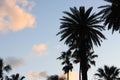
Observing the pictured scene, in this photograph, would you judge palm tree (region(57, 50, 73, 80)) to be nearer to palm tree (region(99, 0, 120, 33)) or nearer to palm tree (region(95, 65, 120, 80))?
palm tree (region(95, 65, 120, 80))

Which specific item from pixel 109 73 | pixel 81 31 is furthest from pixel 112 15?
pixel 109 73

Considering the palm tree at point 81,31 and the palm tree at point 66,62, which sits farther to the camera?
the palm tree at point 66,62

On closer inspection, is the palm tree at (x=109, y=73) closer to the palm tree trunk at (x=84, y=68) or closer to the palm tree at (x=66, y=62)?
the palm tree at (x=66, y=62)

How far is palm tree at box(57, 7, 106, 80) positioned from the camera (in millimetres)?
62500

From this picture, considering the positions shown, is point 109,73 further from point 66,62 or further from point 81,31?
point 81,31

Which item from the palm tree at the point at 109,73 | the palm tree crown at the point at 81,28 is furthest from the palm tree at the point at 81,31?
the palm tree at the point at 109,73

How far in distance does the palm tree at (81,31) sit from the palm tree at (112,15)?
18.7ft

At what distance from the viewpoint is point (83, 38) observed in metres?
62.5

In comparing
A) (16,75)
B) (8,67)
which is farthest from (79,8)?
(16,75)

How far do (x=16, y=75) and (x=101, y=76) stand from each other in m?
39.4

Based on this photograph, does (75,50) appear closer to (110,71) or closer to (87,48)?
(87,48)

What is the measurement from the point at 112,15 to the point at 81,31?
8729 millimetres

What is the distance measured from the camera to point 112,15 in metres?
54.9

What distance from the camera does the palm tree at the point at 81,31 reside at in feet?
205
